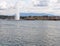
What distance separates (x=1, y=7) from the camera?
2291 millimetres

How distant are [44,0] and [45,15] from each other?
191 mm

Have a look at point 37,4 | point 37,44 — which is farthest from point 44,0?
point 37,44

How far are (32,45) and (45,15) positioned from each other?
1.74 meters

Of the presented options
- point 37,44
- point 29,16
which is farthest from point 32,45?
point 29,16

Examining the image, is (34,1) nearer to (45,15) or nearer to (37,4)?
(37,4)

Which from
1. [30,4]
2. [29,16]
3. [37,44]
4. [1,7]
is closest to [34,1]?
[30,4]

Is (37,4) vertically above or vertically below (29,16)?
above

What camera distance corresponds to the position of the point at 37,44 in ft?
1.76

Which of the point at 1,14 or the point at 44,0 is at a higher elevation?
the point at 44,0

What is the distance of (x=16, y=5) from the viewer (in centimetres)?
227

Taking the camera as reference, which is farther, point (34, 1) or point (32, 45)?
point (34, 1)

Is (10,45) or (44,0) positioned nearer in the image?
(10,45)

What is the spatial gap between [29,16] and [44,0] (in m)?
0.27

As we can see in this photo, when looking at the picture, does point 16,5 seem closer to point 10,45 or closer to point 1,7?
point 1,7
